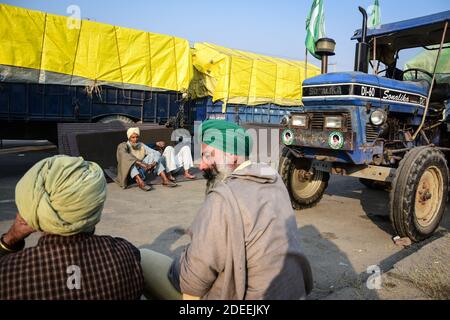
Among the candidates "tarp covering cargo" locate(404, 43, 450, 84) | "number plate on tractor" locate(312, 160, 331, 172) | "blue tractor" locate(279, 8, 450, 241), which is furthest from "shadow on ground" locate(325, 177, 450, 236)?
"tarp covering cargo" locate(404, 43, 450, 84)

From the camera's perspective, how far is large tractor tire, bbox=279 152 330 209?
545 centimetres

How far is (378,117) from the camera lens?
180 inches

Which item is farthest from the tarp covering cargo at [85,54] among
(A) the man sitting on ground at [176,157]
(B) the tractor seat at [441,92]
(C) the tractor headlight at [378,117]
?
(C) the tractor headlight at [378,117]

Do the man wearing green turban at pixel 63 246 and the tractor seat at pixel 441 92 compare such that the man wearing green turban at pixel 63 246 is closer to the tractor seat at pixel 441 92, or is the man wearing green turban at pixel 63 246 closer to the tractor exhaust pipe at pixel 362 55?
the tractor exhaust pipe at pixel 362 55

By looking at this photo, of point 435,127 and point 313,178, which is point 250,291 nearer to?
point 313,178

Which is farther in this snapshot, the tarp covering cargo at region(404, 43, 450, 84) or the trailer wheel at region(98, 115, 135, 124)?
the trailer wheel at region(98, 115, 135, 124)

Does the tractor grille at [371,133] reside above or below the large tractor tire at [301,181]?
above

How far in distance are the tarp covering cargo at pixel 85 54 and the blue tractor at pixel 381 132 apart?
481cm

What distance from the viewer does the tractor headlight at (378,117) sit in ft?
15.0

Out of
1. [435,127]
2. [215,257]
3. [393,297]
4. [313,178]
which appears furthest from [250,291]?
[435,127]

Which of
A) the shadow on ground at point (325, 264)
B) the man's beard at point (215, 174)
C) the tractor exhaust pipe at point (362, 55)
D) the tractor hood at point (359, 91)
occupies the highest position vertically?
the tractor exhaust pipe at point (362, 55)

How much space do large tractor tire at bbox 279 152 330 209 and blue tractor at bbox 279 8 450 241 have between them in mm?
15

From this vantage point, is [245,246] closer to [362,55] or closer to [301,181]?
[301,181]

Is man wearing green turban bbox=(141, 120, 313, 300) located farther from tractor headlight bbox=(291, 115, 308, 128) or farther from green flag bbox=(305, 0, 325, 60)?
green flag bbox=(305, 0, 325, 60)
